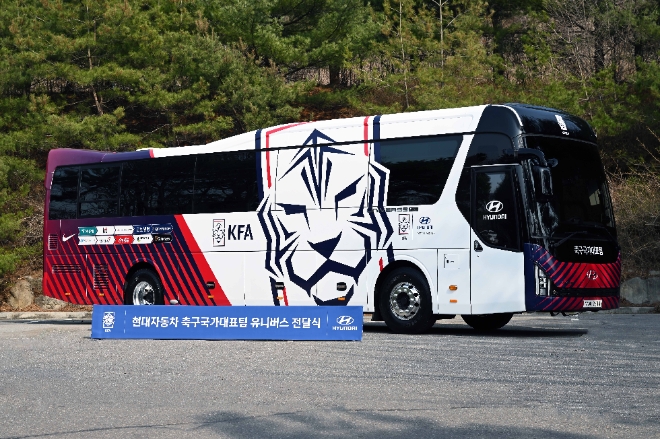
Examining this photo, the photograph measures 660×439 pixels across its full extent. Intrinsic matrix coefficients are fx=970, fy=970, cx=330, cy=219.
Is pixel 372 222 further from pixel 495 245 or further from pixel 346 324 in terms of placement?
pixel 346 324

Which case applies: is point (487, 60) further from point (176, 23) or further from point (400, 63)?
point (176, 23)

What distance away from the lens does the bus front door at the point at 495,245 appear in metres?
15.3

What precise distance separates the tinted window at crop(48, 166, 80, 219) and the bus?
461 millimetres

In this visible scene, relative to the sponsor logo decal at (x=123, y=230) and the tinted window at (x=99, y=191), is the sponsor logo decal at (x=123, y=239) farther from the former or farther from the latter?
the tinted window at (x=99, y=191)

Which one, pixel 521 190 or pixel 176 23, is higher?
pixel 176 23

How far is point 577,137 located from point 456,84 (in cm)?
1730

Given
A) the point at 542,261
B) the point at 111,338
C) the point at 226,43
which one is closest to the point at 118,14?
the point at 226,43

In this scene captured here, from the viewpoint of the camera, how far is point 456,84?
33.5 meters

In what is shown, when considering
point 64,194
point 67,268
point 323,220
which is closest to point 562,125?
point 323,220

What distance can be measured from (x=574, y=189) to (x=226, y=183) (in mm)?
6708

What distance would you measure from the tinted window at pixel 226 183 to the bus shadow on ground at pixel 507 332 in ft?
11.3

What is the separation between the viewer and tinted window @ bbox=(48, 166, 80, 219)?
21.4 meters

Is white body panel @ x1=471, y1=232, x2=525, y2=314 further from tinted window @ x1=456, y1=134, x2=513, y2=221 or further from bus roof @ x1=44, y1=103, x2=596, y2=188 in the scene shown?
bus roof @ x1=44, y1=103, x2=596, y2=188

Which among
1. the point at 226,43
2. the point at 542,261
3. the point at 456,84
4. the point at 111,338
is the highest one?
the point at 226,43
